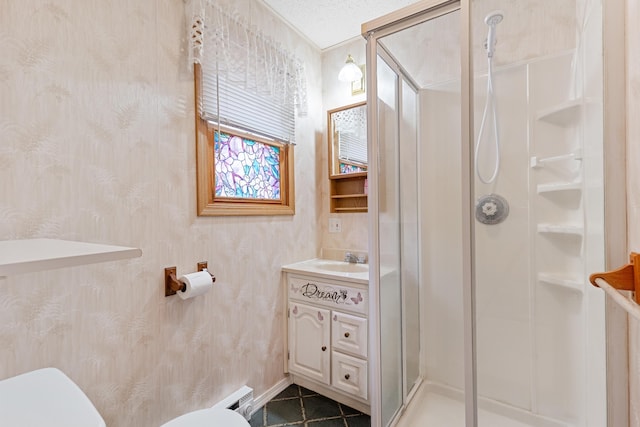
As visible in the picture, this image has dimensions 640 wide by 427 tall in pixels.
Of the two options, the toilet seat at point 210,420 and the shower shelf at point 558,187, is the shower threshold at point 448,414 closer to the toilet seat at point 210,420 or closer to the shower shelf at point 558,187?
the toilet seat at point 210,420

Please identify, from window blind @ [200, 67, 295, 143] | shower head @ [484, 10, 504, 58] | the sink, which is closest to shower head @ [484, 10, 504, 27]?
shower head @ [484, 10, 504, 58]

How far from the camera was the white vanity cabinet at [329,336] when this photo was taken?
1.67 m

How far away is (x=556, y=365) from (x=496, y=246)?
2.08 feet

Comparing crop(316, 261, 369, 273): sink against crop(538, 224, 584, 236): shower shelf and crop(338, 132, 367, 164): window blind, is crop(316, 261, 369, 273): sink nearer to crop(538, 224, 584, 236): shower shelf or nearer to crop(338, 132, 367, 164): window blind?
crop(338, 132, 367, 164): window blind

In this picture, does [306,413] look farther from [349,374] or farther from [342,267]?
[342,267]

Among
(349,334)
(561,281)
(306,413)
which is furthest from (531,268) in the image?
(306,413)

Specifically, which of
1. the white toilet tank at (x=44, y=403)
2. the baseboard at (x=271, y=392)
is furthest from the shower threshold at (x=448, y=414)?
the white toilet tank at (x=44, y=403)

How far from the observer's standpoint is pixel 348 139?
2244 millimetres

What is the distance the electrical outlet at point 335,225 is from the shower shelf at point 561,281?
1.30m

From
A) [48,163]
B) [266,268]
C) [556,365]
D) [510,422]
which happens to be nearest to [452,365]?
[510,422]

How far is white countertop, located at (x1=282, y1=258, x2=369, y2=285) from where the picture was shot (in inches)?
68.7

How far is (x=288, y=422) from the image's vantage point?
5.39 feet

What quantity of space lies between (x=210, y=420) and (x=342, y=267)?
128cm

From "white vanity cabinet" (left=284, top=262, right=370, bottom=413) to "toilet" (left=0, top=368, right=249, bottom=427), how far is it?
1.23 meters
